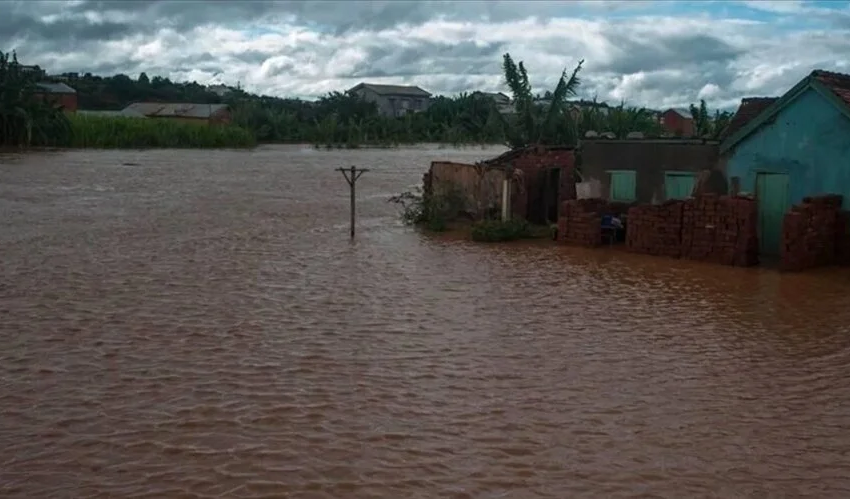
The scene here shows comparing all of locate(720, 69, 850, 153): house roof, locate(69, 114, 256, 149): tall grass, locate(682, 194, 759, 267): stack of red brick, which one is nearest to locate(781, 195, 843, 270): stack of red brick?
locate(682, 194, 759, 267): stack of red brick

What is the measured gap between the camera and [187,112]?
86.7 meters

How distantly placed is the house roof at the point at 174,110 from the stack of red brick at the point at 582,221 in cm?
6920

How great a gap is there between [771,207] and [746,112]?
356 centimetres

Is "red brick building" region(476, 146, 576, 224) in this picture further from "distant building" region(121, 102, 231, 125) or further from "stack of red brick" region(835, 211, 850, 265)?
"distant building" region(121, 102, 231, 125)

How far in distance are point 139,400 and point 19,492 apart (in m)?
2.19

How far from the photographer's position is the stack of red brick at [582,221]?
65.6ft

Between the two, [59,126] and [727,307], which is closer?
[727,307]

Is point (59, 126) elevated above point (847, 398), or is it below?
above

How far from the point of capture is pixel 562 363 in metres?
10.7

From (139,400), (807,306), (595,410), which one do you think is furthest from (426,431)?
(807,306)

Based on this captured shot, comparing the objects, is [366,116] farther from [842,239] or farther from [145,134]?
[842,239]

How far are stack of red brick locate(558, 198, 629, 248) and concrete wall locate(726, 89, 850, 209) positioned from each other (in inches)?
120

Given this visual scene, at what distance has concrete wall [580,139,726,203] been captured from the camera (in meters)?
19.8

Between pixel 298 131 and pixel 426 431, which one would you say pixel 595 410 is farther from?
pixel 298 131
